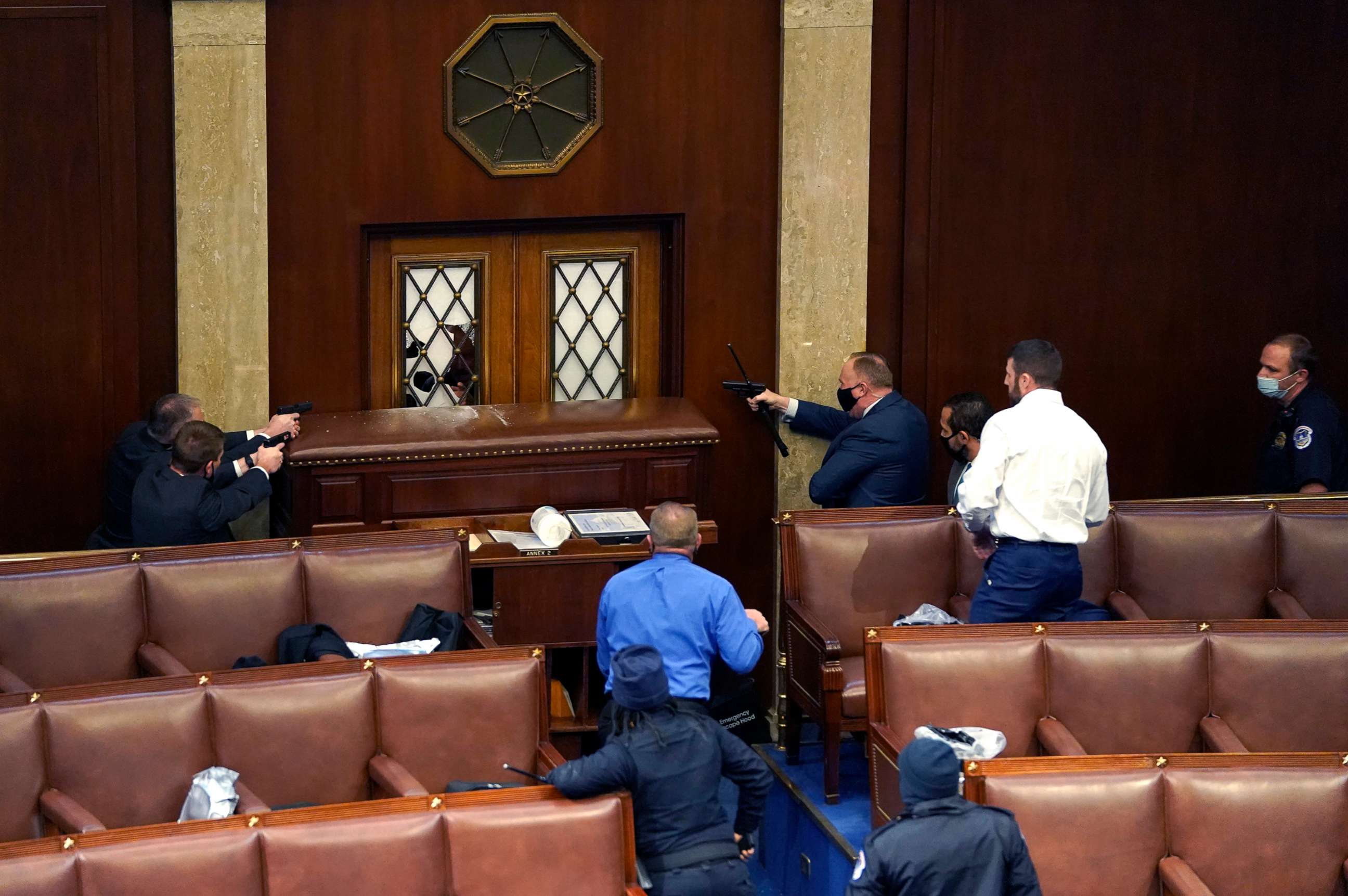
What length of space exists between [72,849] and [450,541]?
237 centimetres

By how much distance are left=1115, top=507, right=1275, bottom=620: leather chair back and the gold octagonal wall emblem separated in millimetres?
2956

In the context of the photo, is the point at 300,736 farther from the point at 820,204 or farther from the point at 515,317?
the point at 820,204

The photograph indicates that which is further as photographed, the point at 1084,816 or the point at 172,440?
the point at 172,440

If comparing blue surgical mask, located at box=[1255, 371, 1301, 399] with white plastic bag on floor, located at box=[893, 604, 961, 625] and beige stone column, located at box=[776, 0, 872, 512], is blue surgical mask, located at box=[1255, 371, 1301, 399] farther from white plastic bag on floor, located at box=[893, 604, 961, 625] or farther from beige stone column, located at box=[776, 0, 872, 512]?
white plastic bag on floor, located at box=[893, 604, 961, 625]

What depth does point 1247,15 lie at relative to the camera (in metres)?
7.71

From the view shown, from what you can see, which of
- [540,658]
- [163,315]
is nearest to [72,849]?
[540,658]

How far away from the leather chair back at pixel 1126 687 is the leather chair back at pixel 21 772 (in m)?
2.97

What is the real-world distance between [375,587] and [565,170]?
2.42 m

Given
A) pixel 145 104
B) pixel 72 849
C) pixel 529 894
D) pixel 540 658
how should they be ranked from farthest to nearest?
1. pixel 145 104
2. pixel 540 658
3. pixel 529 894
4. pixel 72 849

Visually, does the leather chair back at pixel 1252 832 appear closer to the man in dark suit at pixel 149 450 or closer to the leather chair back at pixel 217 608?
the leather chair back at pixel 217 608

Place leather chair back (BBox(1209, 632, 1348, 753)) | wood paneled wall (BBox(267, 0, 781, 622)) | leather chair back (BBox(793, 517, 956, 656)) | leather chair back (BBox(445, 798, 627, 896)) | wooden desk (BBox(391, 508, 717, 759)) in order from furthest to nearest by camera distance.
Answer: wood paneled wall (BBox(267, 0, 781, 622))
wooden desk (BBox(391, 508, 717, 759))
leather chair back (BBox(793, 517, 956, 656))
leather chair back (BBox(1209, 632, 1348, 753))
leather chair back (BBox(445, 798, 627, 896))

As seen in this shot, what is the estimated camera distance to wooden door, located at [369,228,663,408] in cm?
755

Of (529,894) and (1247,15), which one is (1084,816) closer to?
(529,894)

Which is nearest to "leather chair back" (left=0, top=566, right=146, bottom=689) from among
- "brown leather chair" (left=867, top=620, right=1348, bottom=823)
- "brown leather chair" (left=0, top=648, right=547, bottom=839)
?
"brown leather chair" (left=0, top=648, right=547, bottom=839)
